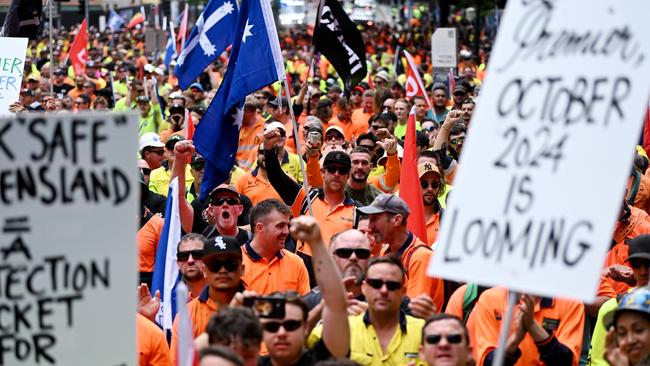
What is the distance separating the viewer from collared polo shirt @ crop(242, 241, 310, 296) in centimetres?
841

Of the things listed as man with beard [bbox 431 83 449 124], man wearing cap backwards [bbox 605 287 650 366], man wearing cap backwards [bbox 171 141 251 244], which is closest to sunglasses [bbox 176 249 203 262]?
man wearing cap backwards [bbox 171 141 251 244]

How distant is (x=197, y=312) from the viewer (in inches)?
293

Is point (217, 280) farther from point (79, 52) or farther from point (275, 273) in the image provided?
point (79, 52)

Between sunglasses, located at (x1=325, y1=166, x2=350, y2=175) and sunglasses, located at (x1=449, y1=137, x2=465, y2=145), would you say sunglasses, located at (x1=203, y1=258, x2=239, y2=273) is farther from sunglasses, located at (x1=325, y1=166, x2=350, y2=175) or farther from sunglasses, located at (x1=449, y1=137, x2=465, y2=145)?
sunglasses, located at (x1=449, y1=137, x2=465, y2=145)

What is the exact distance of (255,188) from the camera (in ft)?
37.7

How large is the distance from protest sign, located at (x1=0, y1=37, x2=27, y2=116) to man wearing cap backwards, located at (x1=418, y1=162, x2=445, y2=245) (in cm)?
390

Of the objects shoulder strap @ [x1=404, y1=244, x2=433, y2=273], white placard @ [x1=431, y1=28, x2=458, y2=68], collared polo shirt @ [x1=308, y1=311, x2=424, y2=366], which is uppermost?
collared polo shirt @ [x1=308, y1=311, x2=424, y2=366]

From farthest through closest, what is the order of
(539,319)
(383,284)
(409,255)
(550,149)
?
(409,255) → (539,319) → (383,284) → (550,149)

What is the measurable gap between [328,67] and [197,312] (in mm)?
24336

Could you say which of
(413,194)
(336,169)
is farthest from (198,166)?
(413,194)

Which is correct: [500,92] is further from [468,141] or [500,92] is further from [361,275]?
[361,275]

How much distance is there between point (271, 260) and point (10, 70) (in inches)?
187

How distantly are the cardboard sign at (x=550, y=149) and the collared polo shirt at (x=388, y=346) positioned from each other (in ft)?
5.13

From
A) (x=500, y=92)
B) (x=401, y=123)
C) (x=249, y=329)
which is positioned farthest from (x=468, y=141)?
(x=401, y=123)
